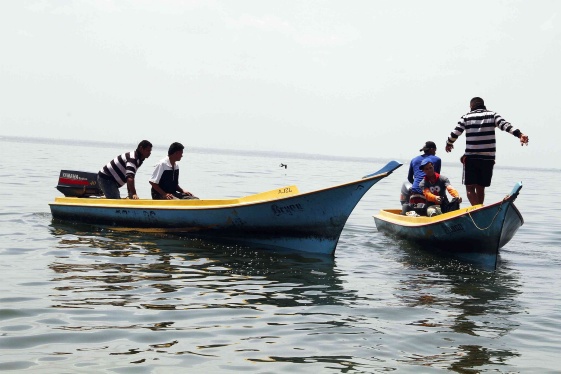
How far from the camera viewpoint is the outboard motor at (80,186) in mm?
14562

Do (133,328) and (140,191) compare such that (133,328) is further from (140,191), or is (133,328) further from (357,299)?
(140,191)

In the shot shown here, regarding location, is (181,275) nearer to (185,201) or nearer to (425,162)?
(185,201)

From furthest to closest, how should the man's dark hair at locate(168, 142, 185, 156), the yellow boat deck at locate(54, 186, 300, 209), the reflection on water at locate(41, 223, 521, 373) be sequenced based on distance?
the man's dark hair at locate(168, 142, 185, 156)
the yellow boat deck at locate(54, 186, 300, 209)
the reflection on water at locate(41, 223, 521, 373)

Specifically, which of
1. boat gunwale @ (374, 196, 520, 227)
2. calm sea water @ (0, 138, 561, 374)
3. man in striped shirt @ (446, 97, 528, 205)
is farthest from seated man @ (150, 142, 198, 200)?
man in striped shirt @ (446, 97, 528, 205)

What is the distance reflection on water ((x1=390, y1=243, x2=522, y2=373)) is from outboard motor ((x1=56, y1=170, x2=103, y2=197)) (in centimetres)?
671

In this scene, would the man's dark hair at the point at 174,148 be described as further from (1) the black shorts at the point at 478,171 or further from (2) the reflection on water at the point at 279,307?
(1) the black shorts at the point at 478,171

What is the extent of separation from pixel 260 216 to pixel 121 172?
3657 mm

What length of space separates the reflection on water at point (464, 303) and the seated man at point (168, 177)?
4.47 m

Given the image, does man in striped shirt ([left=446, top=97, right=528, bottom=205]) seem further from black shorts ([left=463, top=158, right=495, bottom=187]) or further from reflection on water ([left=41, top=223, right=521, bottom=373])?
reflection on water ([left=41, top=223, right=521, bottom=373])

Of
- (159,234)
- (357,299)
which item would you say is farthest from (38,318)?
(159,234)

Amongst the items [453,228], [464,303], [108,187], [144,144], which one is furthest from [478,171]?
[108,187]

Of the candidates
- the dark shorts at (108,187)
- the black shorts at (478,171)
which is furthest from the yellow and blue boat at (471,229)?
the dark shorts at (108,187)

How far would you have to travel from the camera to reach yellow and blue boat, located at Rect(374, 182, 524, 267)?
408 inches

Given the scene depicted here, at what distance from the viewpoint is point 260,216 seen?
11602 mm
